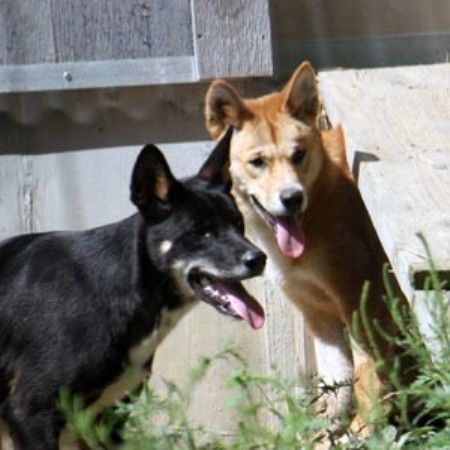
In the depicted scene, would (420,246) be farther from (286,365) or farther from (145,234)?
(286,365)

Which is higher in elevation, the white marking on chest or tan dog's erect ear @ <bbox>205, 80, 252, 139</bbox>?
tan dog's erect ear @ <bbox>205, 80, 252, 139</bbox>

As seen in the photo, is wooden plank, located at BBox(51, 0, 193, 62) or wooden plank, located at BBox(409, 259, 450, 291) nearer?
wooden plank, located at BBox(409, 259, 450, 291)

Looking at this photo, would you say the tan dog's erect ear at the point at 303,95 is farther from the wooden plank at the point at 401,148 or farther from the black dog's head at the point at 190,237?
the black dog's head at the point at 190,237

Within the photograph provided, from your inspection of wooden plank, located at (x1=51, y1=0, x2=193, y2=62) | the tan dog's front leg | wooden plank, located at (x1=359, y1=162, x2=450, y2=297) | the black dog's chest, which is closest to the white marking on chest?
the black dog's chest

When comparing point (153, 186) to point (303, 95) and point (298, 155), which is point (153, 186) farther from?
point (303, 95)

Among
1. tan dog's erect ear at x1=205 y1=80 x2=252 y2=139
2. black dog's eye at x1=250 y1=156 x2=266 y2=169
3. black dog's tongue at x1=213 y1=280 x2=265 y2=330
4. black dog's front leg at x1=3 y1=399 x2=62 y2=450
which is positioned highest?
tan dog's erect ear at x1=205 y1=80 x2=252 y2=139

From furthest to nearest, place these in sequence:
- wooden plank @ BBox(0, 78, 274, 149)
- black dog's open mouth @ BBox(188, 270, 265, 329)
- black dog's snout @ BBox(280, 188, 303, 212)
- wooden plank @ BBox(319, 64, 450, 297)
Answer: wooden plank @ BBox(0, 78, 274, 149) < black dog's snout @ BBox(280, 188, 303, 212) < black dog's open mouth @ BBox(188, 270, 265, 329) < wooden plank @ BBox(319, 64, 450, 297)

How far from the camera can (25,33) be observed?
18.7 feet

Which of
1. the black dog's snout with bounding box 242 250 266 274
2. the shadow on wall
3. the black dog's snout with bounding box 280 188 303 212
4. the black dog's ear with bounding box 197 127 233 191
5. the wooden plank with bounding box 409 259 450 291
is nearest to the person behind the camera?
the wooden plank with bounding box 409 259 450 291

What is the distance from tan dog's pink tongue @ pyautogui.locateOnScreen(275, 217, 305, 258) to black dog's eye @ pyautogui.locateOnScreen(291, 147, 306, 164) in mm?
285

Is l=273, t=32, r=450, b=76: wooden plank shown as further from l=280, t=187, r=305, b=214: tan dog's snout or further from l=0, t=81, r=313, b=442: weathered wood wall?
l=280, t=187, r=305, b=214: tan dog's snout

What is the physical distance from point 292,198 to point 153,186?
1046 millimetres

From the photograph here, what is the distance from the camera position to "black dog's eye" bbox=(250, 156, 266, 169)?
557 centimetres

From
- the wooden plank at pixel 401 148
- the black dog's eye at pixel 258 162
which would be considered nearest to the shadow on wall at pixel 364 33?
the wooden plank at pixel 401 148
